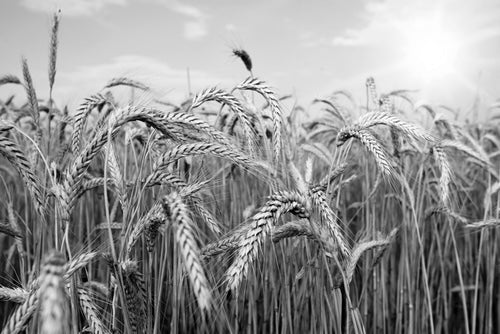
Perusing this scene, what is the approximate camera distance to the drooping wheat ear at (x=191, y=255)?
3.24 ft

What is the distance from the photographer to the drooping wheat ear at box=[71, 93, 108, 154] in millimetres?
1953

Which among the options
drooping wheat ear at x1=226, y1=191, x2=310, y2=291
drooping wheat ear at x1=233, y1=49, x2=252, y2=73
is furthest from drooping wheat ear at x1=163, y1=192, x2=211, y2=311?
drooping wheat ear at x1=233, y1=49, x2=252, y2=73

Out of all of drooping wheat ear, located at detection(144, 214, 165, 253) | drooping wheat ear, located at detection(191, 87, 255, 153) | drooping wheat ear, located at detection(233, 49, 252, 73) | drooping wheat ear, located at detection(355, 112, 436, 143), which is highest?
drooping wheat ear, located at detection(233, 49, 252, 73)

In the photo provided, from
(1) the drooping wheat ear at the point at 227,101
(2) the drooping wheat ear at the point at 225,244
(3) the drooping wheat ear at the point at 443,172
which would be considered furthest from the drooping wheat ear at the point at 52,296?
(3) the drooping wheat ear at the point at 443,172

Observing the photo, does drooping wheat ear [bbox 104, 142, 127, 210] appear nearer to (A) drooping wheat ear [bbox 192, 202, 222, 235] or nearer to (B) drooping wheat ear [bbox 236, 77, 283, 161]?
(A) drooping wheat ear [bbox 192, 202, 222, 235]

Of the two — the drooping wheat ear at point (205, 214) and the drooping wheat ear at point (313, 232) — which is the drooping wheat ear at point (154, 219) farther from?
the drooping wheat ear at point (313, 232)

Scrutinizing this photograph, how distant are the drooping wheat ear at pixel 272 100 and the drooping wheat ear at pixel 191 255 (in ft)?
2.17

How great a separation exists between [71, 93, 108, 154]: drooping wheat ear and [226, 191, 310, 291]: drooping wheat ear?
3.15 feet

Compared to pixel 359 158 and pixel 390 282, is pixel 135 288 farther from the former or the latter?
pixel 359 158

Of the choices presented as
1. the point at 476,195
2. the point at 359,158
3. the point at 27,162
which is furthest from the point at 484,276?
the point at 27,162

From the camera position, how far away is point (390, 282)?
3502 mm

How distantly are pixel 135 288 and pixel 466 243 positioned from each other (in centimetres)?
331

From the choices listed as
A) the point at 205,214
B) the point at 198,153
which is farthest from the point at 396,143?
the point at 198,153

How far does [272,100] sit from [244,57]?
39.4 inches
